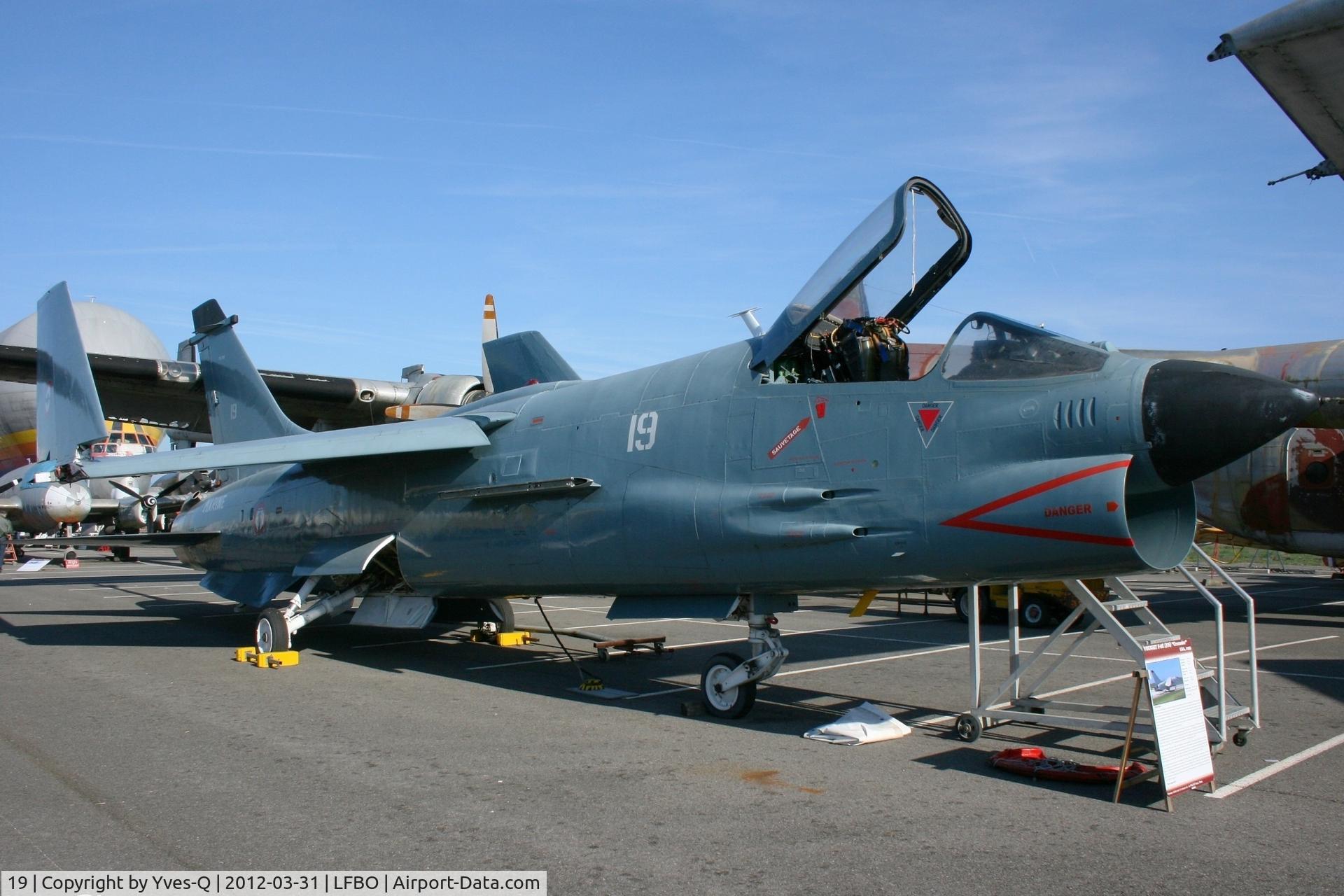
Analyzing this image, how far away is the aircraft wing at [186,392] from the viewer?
742 inches

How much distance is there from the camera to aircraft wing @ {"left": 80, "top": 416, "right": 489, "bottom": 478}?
31.5 ft

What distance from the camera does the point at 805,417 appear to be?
747 cm

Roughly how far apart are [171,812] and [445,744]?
204 cm

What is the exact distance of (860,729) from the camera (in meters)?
7.14

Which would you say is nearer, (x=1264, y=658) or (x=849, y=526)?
(x=849, y=526)

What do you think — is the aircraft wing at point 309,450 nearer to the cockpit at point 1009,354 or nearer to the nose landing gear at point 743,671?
the nose landing gear at point 743,671

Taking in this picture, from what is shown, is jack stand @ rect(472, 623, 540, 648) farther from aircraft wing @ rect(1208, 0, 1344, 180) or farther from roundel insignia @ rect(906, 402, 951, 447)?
aircraft wing @ rect(1208, 0, 1344, 180)

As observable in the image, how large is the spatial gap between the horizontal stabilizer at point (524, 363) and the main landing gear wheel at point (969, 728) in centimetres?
680

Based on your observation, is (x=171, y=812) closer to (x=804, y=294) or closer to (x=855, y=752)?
(x=855, y=752)

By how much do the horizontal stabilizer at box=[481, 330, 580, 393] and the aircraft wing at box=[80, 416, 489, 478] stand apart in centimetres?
223

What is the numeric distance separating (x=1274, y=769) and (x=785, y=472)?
3739mm

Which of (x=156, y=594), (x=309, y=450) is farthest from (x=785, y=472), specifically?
(x=156, y=594)

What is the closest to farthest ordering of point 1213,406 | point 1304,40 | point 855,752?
point 1213,406
point 855,752
point 1304,40

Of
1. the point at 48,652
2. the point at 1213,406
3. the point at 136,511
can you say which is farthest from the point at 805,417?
the point at 136,511
